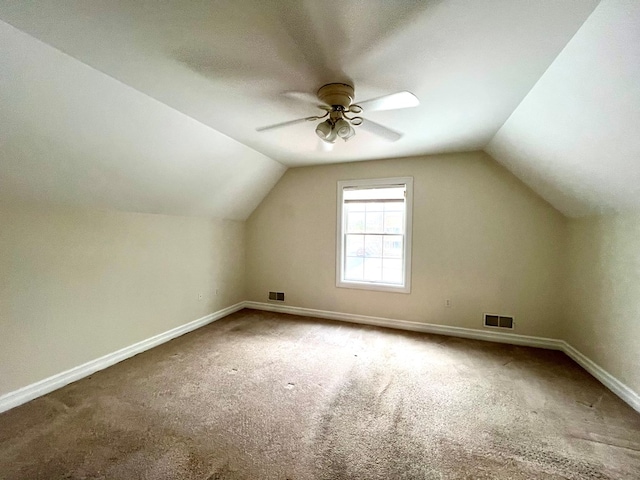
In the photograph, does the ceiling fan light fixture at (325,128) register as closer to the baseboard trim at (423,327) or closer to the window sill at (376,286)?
the window sill at (376,286)

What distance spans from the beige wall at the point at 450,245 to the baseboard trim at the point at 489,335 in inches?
3.1

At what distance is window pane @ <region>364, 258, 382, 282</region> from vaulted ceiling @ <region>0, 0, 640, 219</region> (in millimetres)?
1860

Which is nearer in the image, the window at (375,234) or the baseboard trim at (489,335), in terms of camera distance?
the baseboard trim at (489,335)

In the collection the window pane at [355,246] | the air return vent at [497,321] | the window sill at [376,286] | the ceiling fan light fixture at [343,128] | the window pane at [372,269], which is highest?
the ceiling fan light fixture at [343,128]

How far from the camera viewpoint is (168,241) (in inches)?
131

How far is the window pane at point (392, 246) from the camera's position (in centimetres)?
386

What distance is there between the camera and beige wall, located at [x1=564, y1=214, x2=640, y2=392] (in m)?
2.17

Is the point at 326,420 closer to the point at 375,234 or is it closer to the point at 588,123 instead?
the point at 375,234

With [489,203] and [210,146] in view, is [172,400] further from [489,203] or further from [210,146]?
[489,203]

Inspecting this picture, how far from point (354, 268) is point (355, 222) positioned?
72 centimetres

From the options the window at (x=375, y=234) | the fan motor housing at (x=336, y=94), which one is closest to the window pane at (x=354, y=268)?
the window at (x=375, y=234)

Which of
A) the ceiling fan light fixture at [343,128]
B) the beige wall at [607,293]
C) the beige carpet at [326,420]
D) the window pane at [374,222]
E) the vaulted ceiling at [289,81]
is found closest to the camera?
the vaulted ceiling at [289,81]

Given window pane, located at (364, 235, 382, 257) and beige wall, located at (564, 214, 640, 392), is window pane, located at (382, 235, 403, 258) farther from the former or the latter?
beige wall, located at (564, 214, 640, 392)

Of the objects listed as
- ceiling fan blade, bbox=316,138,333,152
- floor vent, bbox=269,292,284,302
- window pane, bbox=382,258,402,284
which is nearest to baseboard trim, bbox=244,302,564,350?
floor vent, bbox=269,292,284,302
